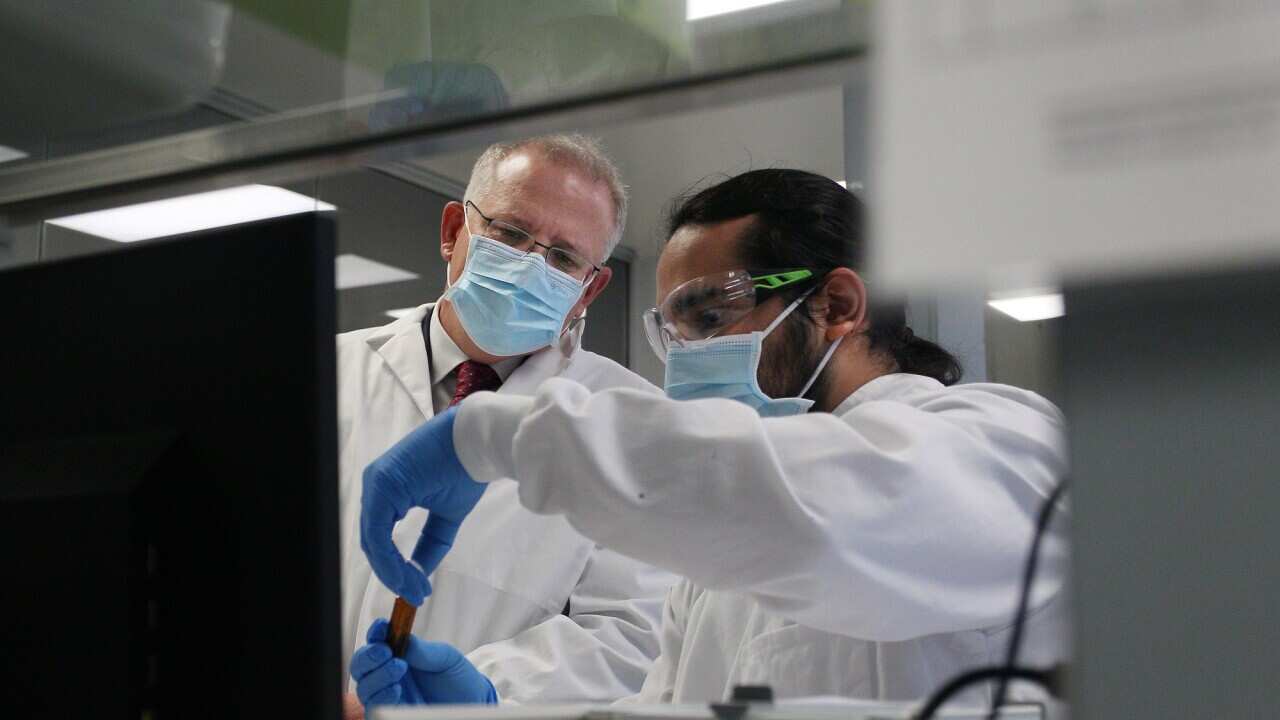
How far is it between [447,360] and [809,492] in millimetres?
1388

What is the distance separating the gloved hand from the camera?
1.20 meters

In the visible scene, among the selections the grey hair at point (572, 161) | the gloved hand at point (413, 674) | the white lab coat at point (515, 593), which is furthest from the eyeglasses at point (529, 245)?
the gloved hand at point (413, 674)

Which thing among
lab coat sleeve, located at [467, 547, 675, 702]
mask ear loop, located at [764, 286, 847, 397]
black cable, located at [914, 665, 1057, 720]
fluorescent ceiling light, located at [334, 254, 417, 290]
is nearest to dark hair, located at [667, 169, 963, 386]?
mask ear loop, located at [764, 286, 847, 397]

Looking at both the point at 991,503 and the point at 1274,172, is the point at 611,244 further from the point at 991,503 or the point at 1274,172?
the point at 1274,172

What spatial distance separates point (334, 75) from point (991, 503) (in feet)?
2.21

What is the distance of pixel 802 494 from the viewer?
0.95 metres

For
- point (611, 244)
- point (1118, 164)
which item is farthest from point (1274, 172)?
point (611, 244)

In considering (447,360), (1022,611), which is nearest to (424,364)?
(447,360)

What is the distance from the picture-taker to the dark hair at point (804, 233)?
164 centimetres

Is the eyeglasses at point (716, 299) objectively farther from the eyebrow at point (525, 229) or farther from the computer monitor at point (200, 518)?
the computer monitor at point (200, 518)

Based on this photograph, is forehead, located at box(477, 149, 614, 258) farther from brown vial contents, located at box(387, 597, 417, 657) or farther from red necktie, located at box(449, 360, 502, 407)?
brown vial contents, located at box(387, 597, 417, 657)

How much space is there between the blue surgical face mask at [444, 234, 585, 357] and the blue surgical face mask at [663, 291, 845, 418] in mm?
565

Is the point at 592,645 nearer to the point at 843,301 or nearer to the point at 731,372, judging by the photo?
the point at 731,372

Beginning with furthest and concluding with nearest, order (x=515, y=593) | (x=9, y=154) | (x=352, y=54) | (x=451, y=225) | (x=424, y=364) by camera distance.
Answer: (x=451, y=225) < (x=424, y=364) < (x=515, y=593) < (x=9, y=154) < (x=352, y=54)
